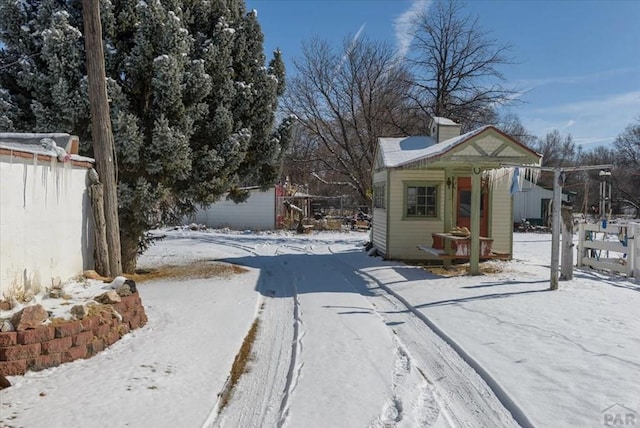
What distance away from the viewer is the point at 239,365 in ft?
16.3

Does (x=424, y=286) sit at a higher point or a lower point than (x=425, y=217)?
lower

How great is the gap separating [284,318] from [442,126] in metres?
10.7

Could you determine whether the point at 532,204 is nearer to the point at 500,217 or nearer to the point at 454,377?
the point at 500,217

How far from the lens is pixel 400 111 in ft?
75.4

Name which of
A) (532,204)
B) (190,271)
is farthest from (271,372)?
(532,204)

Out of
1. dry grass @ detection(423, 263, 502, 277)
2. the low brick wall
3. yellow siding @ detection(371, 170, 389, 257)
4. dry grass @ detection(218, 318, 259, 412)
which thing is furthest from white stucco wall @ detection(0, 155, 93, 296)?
yellow siding @ detection(371, 170, 389, 257)

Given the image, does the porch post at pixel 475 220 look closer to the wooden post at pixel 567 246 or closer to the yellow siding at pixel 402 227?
the wooden post at pixel 567 246

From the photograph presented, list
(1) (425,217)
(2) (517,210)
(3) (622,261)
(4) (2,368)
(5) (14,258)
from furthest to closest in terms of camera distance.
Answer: (2) (517,210) < (1) (425,217) < (3) (622,261) < (5) (14,258) < (4) (2,368)

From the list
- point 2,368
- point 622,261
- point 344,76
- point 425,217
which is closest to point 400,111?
point 344,76

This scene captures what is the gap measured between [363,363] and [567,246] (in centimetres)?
681

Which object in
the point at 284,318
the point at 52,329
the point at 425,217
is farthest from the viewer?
the point at 425,217

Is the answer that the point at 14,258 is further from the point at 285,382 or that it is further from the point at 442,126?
the point at 442,126

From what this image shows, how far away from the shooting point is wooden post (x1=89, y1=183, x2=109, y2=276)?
7.62 m

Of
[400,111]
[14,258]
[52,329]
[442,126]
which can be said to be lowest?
[52,329]
